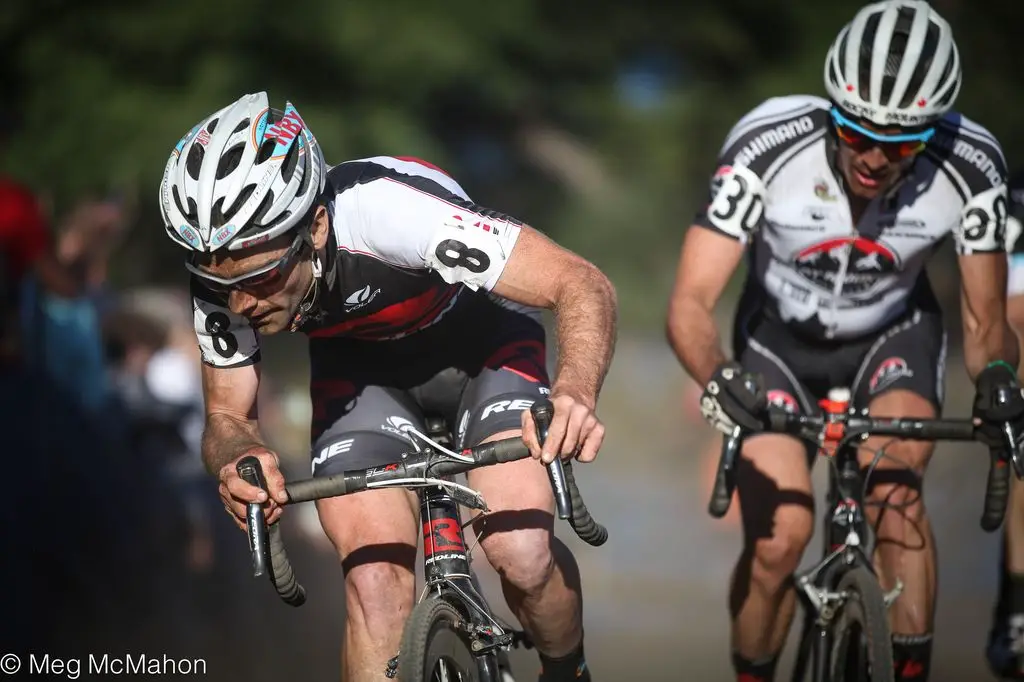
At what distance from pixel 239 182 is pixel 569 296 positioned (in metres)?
1.02

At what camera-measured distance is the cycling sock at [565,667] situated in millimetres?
4359

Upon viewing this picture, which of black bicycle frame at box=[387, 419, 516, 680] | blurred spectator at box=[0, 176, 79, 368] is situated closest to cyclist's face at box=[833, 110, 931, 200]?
black bicycle frame at box=[387, 419, 516, 680]

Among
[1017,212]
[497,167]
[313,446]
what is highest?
[497,167]

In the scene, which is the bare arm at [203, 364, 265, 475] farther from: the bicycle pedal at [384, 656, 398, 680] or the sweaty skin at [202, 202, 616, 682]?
the bicycle pedal at [384, 656, 398, 680]

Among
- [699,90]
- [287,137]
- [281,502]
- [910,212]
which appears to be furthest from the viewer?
[699,90]

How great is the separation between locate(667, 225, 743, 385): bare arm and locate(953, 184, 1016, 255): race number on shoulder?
85cm

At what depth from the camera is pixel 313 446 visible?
4.48 meters

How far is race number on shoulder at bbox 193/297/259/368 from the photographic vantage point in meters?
4.06

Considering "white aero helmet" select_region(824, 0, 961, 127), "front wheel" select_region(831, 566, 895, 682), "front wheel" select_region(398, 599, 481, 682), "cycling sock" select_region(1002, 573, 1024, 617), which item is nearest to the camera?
"front wheel" select_region(398, 599, 481, 682)

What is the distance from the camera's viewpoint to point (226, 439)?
4.08 meters

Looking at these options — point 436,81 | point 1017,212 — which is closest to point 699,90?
point 436,81

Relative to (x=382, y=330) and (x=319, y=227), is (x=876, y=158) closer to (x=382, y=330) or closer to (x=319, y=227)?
(x=382, y=330)

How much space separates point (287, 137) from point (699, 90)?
1419cm

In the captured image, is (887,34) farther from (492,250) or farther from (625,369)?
(625,369)
